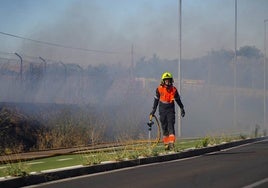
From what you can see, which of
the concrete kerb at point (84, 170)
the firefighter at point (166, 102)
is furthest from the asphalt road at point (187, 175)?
the firefighter at point (166, 102)

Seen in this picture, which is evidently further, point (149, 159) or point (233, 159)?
point (233, 159)

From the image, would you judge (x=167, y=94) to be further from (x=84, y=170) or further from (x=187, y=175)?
(x=84, y=170)

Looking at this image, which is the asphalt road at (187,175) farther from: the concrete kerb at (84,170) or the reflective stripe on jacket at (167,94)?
the reflective stripe on jacket at (167,94)

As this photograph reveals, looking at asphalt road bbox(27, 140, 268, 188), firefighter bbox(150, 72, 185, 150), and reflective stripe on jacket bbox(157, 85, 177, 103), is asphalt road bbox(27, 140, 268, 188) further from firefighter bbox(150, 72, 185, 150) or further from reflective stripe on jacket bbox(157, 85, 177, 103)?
reflective stripe on jacket bbox(157, 85, 177, 103)

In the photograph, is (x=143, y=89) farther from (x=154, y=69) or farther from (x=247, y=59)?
(x=247, y=59)

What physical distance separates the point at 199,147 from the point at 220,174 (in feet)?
17.4

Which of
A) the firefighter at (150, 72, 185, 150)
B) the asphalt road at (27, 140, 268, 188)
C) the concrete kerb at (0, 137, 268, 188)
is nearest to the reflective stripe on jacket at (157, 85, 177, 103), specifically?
the firefighter at (150, 72, 185, 150)

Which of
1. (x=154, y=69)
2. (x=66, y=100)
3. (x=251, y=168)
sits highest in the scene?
(x=154, y=69)

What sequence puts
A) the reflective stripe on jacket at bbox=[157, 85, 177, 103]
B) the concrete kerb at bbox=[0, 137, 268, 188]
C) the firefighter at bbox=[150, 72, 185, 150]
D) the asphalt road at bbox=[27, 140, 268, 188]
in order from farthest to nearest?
the reflective stripe on jacket at bbox=[157, 85, 177, 103], the firefighter at bbox=[150, 72, 185, 150], the asphalt road at bbox=[27, 140, 268, 188], the concrete kerb at bbox=[0, 137, 268, 188]

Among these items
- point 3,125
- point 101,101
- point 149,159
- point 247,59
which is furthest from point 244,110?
point 149,159

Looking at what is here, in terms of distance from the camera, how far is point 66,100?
27.0 metres

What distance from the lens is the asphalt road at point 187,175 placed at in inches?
399

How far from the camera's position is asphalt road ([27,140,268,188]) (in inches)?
399

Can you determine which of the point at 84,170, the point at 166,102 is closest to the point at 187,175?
the point at 84,170
